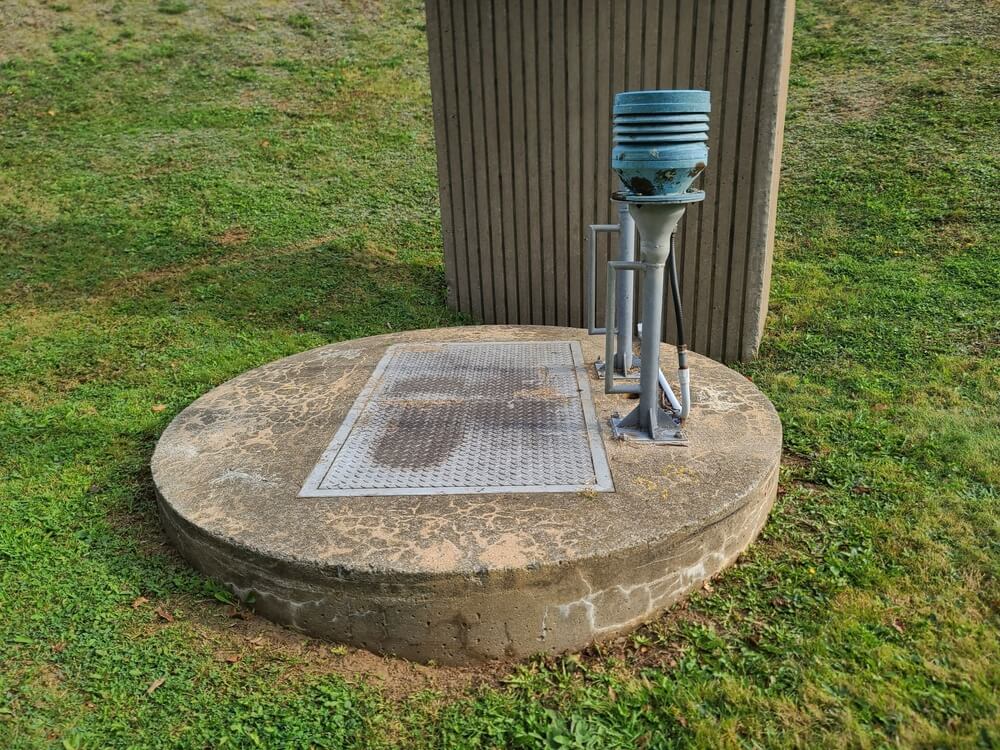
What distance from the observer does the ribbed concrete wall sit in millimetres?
4676

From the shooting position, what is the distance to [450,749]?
238cm

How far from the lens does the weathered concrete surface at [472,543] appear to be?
263cm

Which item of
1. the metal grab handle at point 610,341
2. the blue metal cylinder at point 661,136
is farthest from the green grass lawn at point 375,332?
the blue metal cylinder at point 661,136

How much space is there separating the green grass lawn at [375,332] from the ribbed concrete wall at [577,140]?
1.97 ft

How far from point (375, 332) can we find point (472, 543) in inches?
136

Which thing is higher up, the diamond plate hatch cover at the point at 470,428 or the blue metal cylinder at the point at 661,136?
the blue metal cylinder at the point at 661,136

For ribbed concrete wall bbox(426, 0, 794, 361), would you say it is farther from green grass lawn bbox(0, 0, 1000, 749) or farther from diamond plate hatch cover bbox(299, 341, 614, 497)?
diamond plate hatch cover bbox(299, 341, 614, 497)

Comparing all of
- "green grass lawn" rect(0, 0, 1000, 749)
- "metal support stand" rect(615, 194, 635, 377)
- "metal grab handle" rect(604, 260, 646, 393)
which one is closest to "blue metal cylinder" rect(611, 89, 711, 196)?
"metal grab handle" rect(604, 260, 646, 393)

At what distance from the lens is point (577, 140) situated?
5.21m

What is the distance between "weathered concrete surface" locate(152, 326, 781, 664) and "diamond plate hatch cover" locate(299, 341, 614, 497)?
0.11 metres

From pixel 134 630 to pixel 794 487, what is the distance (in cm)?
298

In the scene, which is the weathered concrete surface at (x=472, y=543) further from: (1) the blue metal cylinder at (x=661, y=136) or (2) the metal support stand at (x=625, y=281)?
(1) the blue metal cylinder at (x=661, y=136)

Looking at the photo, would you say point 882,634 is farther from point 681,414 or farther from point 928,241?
point 928,241

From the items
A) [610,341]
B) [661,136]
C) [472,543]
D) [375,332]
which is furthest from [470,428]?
[375,332]
